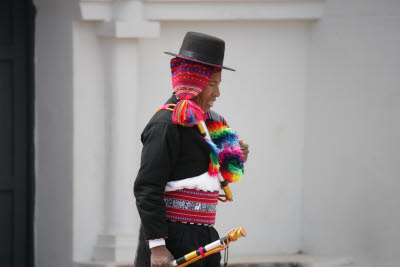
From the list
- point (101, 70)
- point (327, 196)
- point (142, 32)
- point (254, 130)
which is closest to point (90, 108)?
point (101, 70)

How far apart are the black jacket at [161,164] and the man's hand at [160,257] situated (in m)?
0.06

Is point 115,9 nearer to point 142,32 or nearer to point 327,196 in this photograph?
point 142,32

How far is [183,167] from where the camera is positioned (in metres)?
3.58

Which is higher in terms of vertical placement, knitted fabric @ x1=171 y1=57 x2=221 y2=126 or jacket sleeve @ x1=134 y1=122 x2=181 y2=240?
knitted fabric @ x1=171 y1=57 x2=221 y2=126

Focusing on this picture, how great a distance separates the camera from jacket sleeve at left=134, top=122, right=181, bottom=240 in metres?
3.43

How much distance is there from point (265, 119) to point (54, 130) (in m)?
1.66

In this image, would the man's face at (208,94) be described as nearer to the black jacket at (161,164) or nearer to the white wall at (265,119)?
the black jacket at (161,164)

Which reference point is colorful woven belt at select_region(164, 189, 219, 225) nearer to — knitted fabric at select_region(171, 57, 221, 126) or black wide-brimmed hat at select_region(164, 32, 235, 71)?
knitted fabric at select_region(171, 57, 221, 126)

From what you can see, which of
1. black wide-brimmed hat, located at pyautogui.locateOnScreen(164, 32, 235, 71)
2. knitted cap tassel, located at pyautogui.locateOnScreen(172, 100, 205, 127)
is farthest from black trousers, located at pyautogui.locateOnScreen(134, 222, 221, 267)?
black wide-brimmed hat, located at pyautogui.locateOnScreen(164, 32, 235, 71)

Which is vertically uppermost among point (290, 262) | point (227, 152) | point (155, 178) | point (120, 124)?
point (120, 124)
